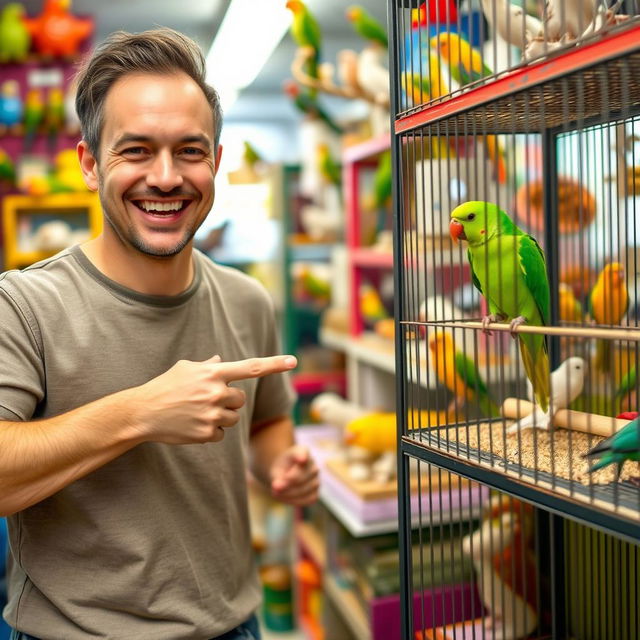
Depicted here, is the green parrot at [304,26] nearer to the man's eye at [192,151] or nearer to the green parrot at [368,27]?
the green parrot at [368,27]

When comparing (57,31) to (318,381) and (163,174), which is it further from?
(163,174)

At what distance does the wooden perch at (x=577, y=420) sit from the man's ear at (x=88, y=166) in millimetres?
724

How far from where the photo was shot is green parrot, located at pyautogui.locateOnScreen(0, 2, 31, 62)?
10.2 ft

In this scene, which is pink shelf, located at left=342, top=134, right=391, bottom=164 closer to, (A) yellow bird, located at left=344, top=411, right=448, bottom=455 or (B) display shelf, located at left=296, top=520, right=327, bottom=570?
(A) yellow bird, located at left=344, top=411, right=448, bottom=455

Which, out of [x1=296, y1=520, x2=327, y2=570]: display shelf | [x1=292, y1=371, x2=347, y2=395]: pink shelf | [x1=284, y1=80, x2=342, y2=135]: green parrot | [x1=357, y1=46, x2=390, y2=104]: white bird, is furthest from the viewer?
[x1=292, y1=371, x2=347, y2=395]: pink shelf

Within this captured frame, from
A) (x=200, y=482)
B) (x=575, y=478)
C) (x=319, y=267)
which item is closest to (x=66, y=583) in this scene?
(x=200, y=482)

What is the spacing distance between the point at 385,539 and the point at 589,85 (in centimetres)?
146

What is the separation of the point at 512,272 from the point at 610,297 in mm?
225

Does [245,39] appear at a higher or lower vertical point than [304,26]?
higher

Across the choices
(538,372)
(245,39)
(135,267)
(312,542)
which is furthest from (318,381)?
(245,39)

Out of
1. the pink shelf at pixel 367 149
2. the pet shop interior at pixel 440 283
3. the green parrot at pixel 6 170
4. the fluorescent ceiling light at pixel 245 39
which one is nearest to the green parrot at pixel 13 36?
the pet shop interior at pixel 440 283

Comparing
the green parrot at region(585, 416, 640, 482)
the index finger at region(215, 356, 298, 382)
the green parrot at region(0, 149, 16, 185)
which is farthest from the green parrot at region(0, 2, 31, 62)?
the green parrot at region(585, 416, 640, 482)

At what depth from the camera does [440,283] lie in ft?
7.50

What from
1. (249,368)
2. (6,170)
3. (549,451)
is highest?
(6,170)
